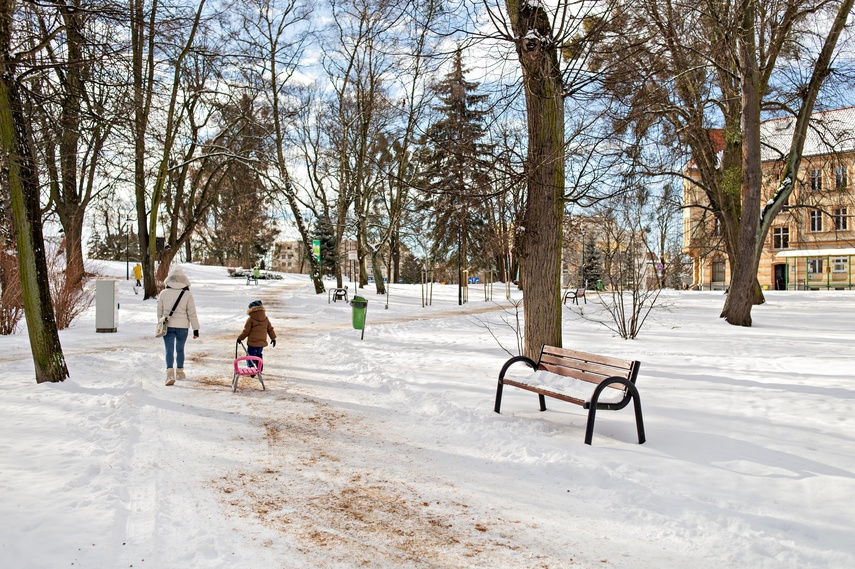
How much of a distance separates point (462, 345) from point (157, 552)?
9.57 metres

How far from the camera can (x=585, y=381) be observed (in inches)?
245

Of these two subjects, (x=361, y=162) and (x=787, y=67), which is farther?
(x=361, y=162)

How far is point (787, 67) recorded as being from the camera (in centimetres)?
1634

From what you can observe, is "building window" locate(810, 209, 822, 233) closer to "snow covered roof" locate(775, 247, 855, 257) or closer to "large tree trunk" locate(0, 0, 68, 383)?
"snow covered roof" locate(775, 247, 855, 257)

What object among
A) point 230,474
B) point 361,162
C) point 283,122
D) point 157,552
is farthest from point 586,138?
point 283,122

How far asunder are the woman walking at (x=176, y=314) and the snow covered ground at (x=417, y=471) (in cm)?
29

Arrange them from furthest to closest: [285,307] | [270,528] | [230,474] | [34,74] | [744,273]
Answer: [285,307]
[744,273]
[34,74]
[230,474]
[270,528]

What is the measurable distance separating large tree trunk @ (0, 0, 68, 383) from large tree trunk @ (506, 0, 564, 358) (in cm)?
645

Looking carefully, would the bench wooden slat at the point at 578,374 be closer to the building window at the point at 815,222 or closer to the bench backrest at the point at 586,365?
the bench backrest at the point at 586,365

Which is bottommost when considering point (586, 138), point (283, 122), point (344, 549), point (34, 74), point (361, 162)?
point (344, 549)

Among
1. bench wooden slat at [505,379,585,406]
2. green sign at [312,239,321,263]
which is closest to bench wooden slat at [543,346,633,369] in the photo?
bench wooden slat at [505,379,585,406]

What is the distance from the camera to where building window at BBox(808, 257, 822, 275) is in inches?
1864

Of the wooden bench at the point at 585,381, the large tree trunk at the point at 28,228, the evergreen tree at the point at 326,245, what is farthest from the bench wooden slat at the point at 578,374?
the evergreen tree at the point at 326,245

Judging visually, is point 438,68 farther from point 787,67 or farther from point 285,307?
point 285,307
